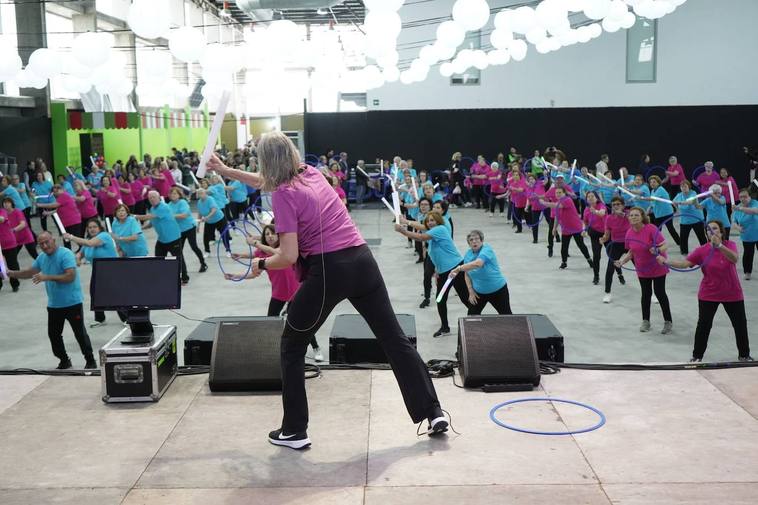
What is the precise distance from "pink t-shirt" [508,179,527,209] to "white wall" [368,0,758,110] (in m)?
10.9

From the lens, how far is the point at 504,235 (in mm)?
20047

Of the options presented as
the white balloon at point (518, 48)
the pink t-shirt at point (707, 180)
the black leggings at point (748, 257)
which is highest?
the white balloon at point (518, 48)

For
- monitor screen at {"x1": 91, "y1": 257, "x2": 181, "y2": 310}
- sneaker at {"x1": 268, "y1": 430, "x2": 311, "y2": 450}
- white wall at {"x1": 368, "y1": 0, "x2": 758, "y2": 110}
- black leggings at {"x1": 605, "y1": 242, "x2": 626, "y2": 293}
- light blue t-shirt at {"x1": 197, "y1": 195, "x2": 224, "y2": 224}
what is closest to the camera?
sneaker at {"x1": 268, "y1": 430, "x2": 311, "y2": 450}

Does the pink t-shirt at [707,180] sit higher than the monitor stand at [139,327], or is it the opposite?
the pink t-shirt at [707,180]

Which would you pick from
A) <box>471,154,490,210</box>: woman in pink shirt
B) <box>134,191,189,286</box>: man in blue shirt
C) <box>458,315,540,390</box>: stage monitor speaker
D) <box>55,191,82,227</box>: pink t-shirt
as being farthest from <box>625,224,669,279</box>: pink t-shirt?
<box>471,154,490,210</box>: woman in pink shirt

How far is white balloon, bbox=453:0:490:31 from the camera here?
11.1 metres

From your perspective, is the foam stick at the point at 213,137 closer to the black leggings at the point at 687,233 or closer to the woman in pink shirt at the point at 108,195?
the black leggings at the point at 687,233

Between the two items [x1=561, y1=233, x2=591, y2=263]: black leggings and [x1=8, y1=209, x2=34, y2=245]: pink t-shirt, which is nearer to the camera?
[x1=8, y1=209, x2=34, y2=245]: pink t-shirt

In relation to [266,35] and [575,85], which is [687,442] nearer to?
[266,35]

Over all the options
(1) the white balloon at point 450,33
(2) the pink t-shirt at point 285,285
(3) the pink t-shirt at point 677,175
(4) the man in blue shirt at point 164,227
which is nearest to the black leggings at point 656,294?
(2) the pink t-shirt at point 285,285

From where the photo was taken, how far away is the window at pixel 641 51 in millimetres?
29391

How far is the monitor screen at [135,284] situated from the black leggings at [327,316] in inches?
54.7

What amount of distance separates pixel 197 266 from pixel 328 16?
24.3 meters

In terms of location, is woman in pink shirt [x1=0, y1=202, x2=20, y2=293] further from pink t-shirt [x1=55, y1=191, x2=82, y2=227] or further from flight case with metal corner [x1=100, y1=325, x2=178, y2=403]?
flight case with metal corner [x1=100, y1=325, x2=178, y2=403]
